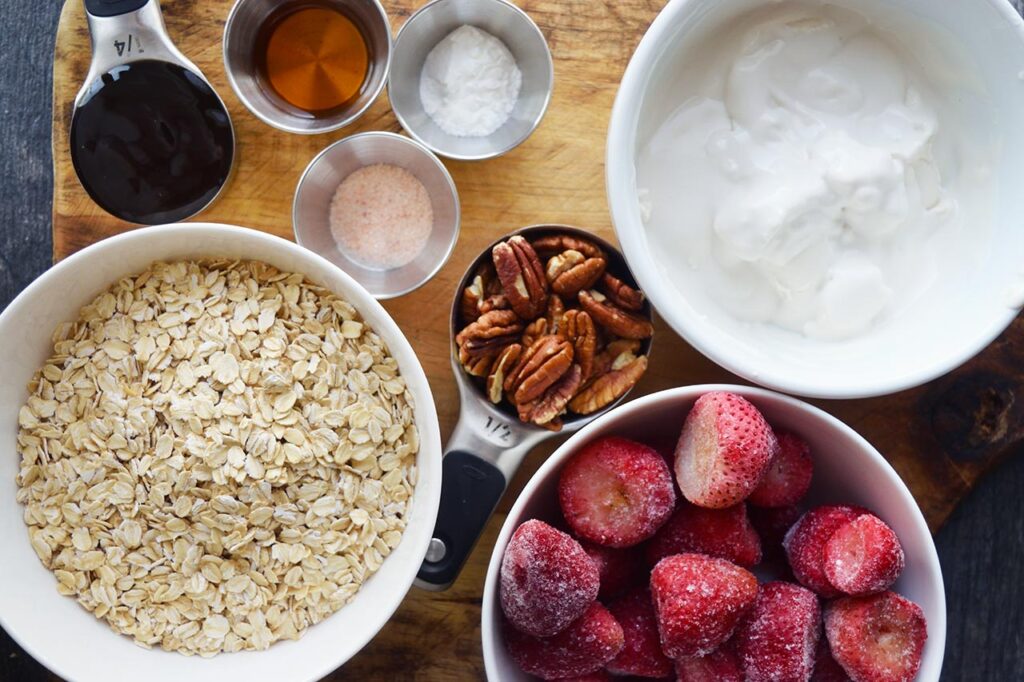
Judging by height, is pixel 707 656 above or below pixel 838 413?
below

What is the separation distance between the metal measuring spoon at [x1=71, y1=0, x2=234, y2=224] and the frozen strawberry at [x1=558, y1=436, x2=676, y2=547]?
0.64 metres

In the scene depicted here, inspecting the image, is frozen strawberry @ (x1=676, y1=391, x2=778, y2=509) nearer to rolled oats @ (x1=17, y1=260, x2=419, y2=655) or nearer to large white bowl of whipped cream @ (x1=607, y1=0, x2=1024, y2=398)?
large white bowl of whipped cream @ (x1=607, y1=0, x2=1024, y2=398)

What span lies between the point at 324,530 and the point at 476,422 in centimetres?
24

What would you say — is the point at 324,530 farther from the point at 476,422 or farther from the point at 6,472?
the point at 6,472

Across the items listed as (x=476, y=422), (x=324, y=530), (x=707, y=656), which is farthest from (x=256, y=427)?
(x=707, y=656)

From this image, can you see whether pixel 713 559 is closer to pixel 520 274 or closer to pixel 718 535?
pixel 718 535

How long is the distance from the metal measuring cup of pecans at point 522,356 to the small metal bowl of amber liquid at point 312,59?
1.05 ft

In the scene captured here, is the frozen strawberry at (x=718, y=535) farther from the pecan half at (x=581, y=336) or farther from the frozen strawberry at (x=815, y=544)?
the pecan half at (x=581, y=336)

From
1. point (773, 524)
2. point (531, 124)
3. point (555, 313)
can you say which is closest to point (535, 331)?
point (555, 313)

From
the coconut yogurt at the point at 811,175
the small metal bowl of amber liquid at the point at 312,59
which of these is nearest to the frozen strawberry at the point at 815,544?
the coconut yogurt at the point at 811,175

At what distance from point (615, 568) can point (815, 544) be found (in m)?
0.25

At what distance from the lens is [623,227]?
111 centimetres

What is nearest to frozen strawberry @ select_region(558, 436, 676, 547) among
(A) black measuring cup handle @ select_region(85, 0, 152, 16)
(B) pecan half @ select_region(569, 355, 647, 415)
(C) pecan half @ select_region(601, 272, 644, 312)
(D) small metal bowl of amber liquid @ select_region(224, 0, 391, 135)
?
(B) pecan half @ select_region(569, 355, 647, 415)

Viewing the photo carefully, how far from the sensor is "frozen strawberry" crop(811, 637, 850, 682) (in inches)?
44.4
